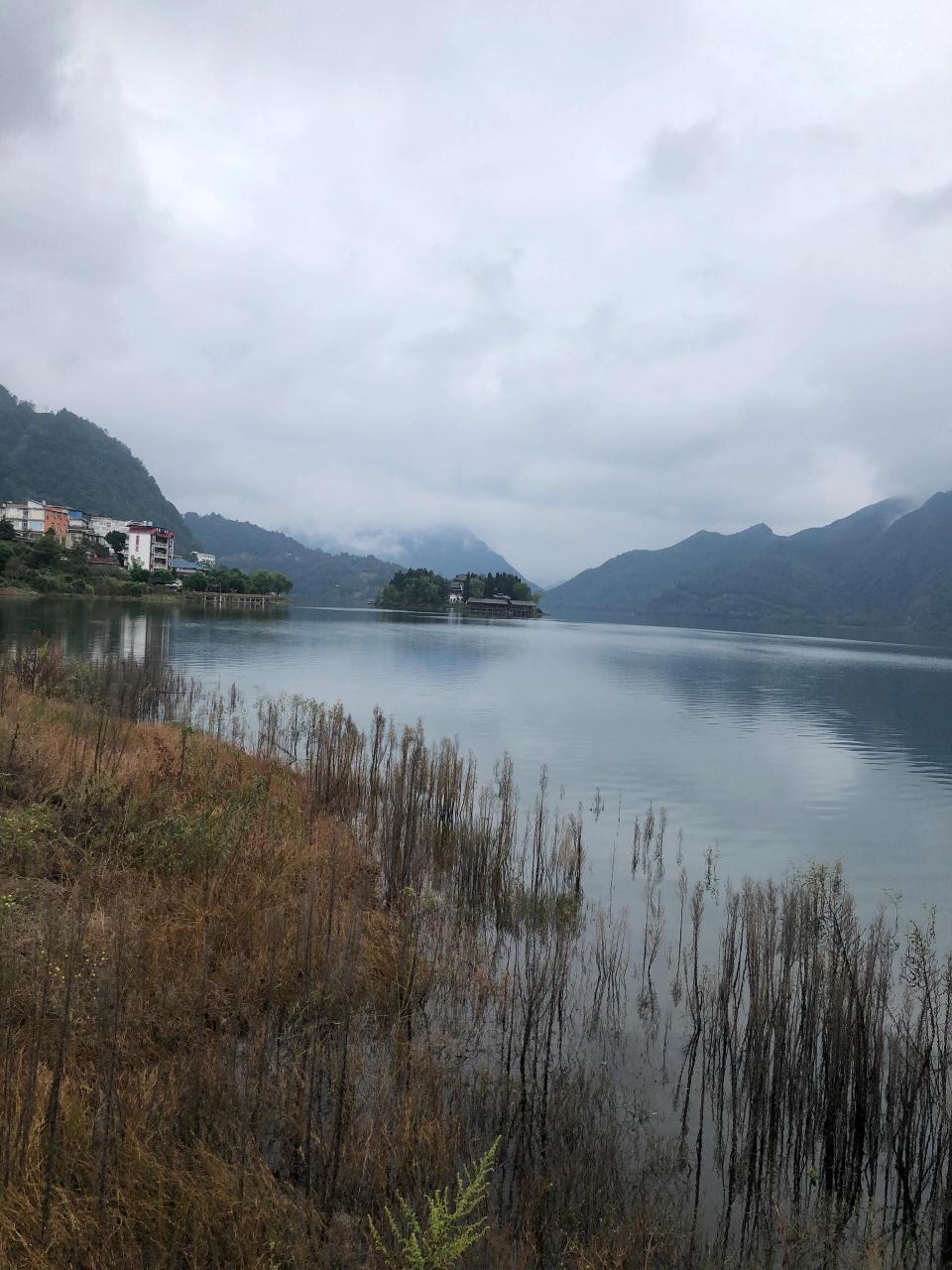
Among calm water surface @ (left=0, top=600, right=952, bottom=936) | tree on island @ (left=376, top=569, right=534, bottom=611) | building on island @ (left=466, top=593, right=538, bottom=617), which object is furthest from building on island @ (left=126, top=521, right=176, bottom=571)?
building on island @ (left=466, top=593, right=538, bottom=617)

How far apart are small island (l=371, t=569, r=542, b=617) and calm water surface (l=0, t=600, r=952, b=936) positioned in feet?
308

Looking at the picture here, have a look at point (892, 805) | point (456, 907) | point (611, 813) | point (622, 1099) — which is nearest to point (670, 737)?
point (892, 805)

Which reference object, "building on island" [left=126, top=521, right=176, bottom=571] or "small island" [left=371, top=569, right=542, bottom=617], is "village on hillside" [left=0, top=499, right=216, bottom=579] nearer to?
"building on island" [left=126, top=521, right=176, bottom=571]

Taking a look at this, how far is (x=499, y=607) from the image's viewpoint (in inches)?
6501

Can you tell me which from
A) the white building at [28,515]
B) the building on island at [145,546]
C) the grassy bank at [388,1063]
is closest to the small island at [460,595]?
the building on island at [145,546]

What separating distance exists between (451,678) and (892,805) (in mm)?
26094

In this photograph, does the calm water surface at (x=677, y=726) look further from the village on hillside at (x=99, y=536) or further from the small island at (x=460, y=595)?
the small island at (x=460, y=595)

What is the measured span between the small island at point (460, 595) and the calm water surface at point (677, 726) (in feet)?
308

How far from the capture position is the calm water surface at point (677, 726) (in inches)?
663

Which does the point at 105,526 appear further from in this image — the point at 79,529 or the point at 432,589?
the point at 432,589

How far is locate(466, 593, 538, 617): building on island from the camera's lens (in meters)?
164

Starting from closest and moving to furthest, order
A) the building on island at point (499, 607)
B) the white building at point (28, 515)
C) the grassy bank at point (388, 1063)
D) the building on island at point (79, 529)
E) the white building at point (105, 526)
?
the grassy bank at point (388, 1063) → the building on island at point (79, 529) → the white building at point (28, 515) → the white building at point (105, 526) → the building on island at point (499, 607)

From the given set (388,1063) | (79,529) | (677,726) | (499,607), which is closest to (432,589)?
(499,607)

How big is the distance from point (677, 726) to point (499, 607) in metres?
133
